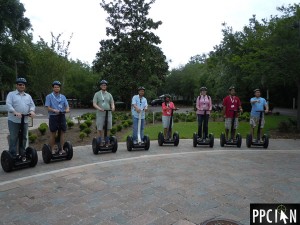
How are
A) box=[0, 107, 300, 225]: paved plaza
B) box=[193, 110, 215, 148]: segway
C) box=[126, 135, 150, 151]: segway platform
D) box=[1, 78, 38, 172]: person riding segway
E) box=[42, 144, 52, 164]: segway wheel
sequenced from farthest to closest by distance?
box=[193, 110, 215, 148]: segway, box=[126, 135, 150, 151]: segway platform, box=[42, 144, 52, 164]: segway wheel, box=[1, 78, 38, 172]: person riding segway, box=[0, 107, 300, 225]: paved plaza

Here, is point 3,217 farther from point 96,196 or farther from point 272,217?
point 272,217

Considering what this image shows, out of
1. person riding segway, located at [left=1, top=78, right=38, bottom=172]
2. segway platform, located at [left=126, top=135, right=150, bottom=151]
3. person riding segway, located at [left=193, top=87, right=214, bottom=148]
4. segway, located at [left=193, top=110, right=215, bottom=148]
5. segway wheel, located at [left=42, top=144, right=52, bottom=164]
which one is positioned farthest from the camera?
segway, located at [left=193, top=110, right=215, bottom=148]

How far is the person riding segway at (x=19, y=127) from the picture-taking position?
20.5 feet

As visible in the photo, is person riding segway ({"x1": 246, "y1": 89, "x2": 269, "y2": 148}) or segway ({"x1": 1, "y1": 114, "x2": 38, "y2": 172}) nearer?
segway ({"x1": 1, "y1": 114, "x2": 38, "y2": 172})

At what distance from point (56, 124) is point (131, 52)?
2772cm

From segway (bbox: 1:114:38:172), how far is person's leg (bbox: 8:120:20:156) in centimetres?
8

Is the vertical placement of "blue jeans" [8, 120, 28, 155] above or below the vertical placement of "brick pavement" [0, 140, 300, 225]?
above

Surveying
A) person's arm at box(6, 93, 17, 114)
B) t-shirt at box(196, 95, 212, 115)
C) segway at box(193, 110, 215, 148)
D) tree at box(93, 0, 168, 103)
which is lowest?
segway at box(193, 110, 215, 148)

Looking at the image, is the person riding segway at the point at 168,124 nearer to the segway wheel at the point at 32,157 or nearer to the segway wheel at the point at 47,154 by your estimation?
the segway wheel at the point at 47,154

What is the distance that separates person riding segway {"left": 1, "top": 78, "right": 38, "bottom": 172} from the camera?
20.5ft

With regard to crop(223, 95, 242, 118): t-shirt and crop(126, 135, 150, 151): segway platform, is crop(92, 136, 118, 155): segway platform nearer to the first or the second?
crop(126, 135, 150, 151): segway platform

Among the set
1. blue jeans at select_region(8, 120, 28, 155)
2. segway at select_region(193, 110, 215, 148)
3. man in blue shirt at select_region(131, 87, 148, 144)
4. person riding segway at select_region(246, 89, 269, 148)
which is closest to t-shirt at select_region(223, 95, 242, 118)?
person riding segway at select_region(246, 89, 269, 148)

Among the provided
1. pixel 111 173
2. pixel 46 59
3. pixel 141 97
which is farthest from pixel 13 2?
pixel 111 173

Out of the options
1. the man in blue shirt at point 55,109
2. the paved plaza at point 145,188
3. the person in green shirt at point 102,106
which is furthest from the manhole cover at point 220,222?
the person in green shirt at point 102,106
